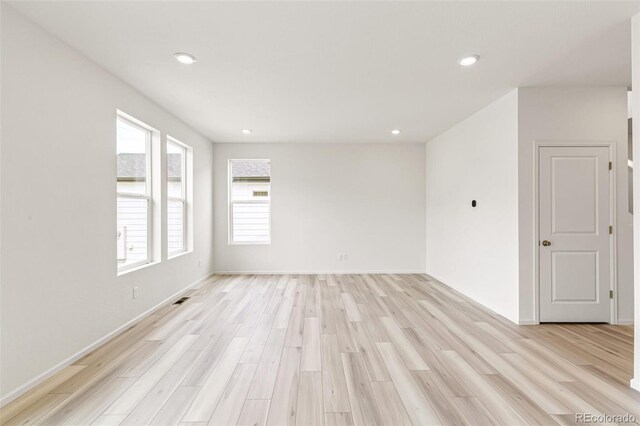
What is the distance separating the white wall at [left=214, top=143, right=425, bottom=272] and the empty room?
780 mm

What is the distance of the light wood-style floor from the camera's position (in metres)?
1.90

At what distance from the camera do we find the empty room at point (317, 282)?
2045 millimetres

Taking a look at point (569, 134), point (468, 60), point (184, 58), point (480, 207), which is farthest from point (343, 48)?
point (480, 207)

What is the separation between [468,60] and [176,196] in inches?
168

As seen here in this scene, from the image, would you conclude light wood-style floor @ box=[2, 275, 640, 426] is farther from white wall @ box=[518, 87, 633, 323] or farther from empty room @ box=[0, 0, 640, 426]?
white wall @ box=[518, 87, 633, 323]

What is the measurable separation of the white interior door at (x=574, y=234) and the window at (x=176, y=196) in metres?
4.81

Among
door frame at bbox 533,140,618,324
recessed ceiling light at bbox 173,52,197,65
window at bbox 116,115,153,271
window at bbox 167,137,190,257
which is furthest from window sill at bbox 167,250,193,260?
door frame at bbox 533,140,618,324

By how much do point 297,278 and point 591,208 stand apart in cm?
438

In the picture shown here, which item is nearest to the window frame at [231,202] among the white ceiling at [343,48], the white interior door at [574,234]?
the white ceiling at [343,48]

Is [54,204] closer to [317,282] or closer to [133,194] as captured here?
[133,194]

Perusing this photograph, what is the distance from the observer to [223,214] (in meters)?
6.18

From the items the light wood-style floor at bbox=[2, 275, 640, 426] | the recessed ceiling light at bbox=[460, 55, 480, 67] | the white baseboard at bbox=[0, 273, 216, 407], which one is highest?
the recessed ceiling light at bbox=[460, 55, 480, 67]

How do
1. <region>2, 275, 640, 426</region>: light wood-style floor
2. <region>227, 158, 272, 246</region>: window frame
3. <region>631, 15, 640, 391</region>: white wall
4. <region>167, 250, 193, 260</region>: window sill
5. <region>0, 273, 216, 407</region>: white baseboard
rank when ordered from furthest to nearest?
<region>227, 158, 272, 246</region>: window frame
<region>167, 250, 193, 260</region>: window sill
<region>631, 15, 640, 391</region>: white wall
<region>0, 273, 216, 407</region>: white baseboard
<region>2, 275, 640, 426</region>: light wood-style floor

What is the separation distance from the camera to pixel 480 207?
424 centimetres
